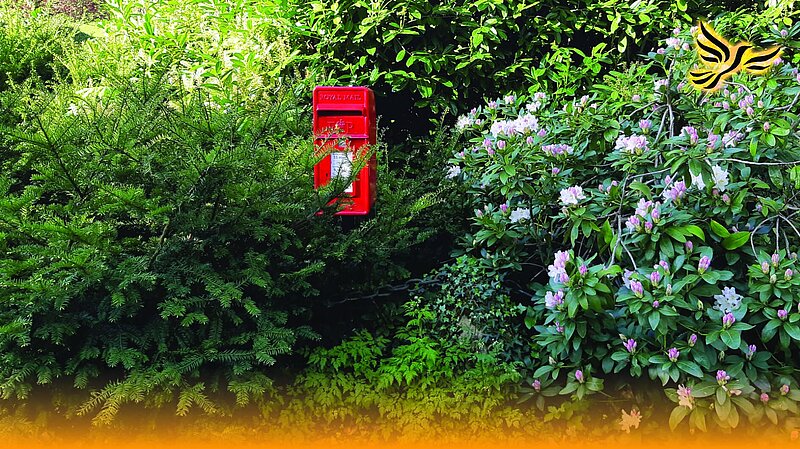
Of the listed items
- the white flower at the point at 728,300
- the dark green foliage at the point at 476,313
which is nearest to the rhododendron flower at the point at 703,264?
the white flower at the point at 728,300

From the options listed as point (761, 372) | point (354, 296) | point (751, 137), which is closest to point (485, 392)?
point (354, 296)

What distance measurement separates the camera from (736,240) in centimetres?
278

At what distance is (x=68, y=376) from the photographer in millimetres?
2758

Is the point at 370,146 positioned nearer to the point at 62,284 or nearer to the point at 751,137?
the point at 62,284

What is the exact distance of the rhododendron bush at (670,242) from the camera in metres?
2.65

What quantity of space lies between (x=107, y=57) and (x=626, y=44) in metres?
3.77

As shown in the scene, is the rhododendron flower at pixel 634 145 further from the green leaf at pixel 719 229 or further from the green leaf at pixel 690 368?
the green leaf at pixel 690 368

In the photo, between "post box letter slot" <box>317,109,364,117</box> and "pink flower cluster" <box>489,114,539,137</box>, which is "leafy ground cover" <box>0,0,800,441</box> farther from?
"post box letter slot" <box>317,109,364,117</box>

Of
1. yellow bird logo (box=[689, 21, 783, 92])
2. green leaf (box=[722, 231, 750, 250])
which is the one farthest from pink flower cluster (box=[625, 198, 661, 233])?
yellow bird logo (box=[689, 21, 783, 92])

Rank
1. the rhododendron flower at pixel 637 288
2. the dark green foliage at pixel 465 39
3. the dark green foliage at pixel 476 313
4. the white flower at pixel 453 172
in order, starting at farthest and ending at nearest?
the dark green foliage at pixel 465 39 < the white flower at pixel 453 172 < the dark green foliage at pixel 476 313 < the rhododendron flower at pixel 637 288

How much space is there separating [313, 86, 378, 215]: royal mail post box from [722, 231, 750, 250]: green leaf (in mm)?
1692

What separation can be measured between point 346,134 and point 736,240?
73.9 inches

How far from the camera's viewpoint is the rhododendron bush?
8.68 feet

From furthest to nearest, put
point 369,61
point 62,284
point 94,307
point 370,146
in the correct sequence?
point 369,61 → point 370,146 → point 94,307 → point 62,284
